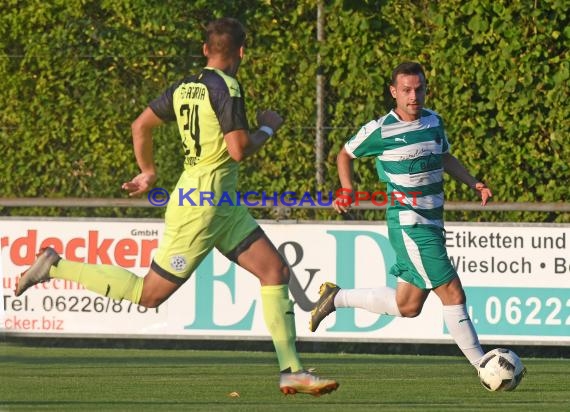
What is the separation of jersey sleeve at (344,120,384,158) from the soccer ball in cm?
150

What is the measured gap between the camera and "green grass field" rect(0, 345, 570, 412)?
891 centimetres

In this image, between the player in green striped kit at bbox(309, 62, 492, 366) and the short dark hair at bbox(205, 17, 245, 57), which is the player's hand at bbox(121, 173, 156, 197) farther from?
the player in green striped kit at bbox(309, 62, 492, 366)

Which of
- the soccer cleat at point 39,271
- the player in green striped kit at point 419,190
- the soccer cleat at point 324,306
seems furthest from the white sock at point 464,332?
the soccer cleat at point 39,271

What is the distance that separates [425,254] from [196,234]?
5.11ft

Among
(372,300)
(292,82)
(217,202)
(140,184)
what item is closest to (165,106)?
(140,184)

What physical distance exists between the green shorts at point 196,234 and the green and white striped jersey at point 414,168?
1.17 m

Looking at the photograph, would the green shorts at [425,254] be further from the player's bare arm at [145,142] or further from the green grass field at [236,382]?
the player's bare arm at [145,142]

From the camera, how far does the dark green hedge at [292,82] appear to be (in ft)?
45.0

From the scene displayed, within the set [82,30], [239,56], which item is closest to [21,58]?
[82,30]

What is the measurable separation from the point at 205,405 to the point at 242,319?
4.46m

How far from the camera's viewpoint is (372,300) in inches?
404

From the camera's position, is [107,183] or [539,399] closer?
[539,399]

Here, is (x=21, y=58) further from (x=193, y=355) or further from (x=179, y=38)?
(x=193, y=355)

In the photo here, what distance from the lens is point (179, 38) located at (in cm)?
1441
